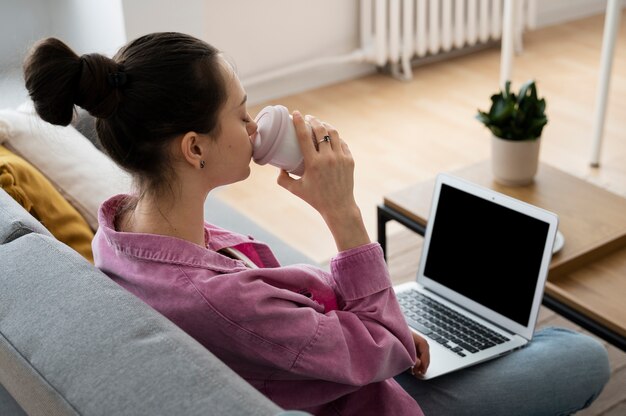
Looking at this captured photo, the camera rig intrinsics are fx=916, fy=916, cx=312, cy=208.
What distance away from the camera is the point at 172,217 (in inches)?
51.0

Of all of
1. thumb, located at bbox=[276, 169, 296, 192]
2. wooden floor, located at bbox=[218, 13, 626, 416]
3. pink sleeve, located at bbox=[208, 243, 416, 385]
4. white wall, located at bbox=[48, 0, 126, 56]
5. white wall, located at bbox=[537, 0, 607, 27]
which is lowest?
wooden floor, located at bbox=[218, 13, 626, 416]

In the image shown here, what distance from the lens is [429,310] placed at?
1850mm

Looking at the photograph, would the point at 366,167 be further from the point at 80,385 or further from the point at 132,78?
the point at 80,385

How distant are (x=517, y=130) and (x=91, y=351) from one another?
59.7 inches

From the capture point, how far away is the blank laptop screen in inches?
68.4

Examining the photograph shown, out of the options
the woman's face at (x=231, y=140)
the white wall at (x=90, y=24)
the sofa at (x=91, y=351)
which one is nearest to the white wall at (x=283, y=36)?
the white wall at (x=90, y=24)

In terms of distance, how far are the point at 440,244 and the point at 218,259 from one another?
75 cm

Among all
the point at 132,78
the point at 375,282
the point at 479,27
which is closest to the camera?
the point at 132,78

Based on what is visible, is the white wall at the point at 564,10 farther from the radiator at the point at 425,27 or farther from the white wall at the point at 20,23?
the white wall at the point at 20,23

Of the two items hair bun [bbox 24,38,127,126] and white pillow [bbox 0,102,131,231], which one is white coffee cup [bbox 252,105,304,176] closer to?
hair bun [bbox 24,38,127,126]

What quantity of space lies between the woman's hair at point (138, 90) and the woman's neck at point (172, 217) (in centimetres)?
Answer: 5

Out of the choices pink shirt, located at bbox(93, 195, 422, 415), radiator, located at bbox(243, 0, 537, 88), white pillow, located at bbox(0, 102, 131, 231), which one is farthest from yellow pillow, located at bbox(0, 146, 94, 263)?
radiator, located at bbox(243, 0, 537, 88)

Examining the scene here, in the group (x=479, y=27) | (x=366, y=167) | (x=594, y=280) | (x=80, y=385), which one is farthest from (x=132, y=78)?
(x=479, y=27)

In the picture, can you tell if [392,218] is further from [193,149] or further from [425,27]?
[425,27]
